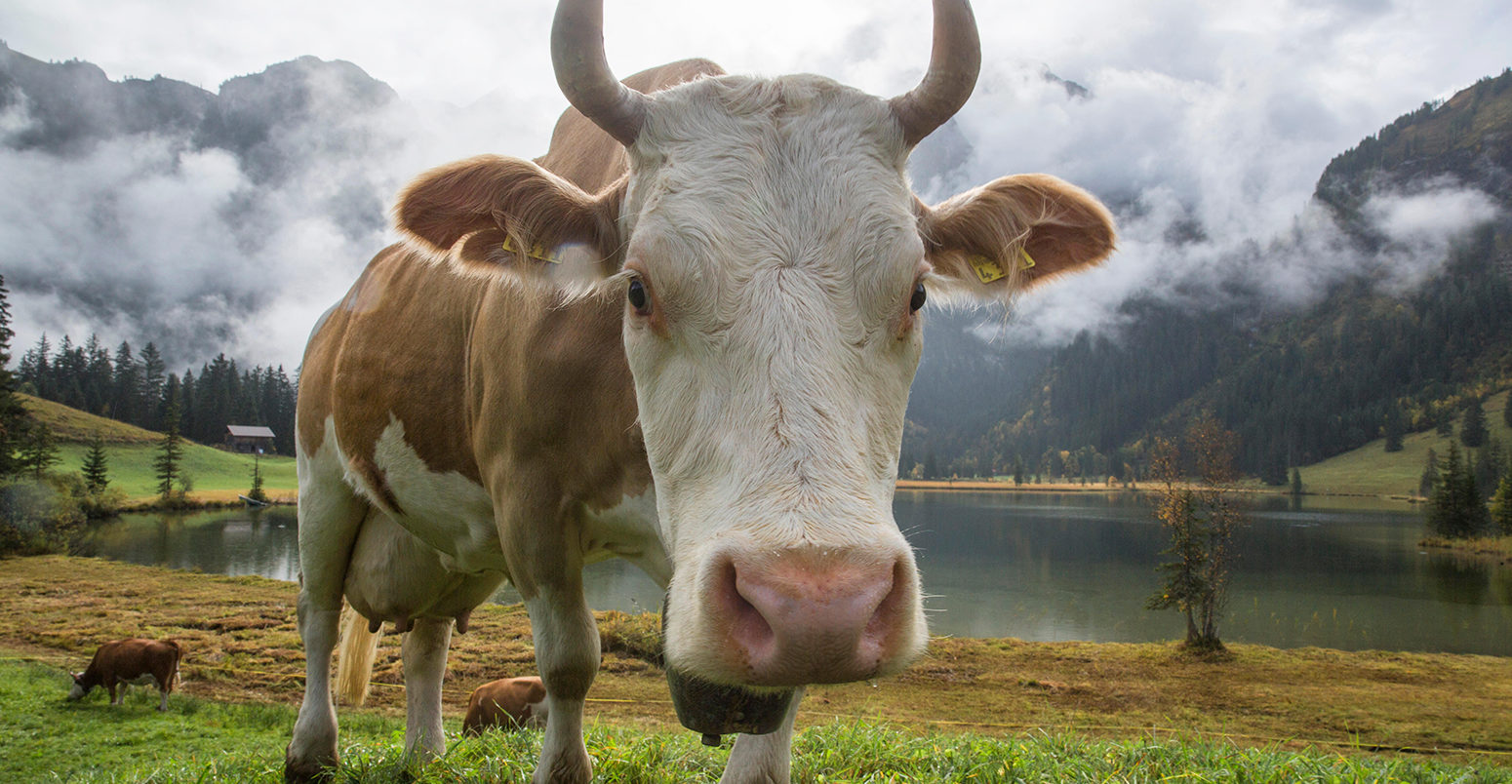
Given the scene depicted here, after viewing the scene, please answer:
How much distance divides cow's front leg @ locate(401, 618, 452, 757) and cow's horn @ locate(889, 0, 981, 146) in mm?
4464

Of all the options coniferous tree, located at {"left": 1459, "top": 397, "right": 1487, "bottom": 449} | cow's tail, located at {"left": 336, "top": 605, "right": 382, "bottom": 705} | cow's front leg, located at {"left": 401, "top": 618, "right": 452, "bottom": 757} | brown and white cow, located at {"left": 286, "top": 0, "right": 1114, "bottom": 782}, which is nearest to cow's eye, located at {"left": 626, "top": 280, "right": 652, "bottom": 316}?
brown and white cow, located at {"left": 286, "top": 0, "right": 1114, "bottom": 782}

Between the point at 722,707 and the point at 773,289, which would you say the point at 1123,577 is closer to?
the point at 722,707

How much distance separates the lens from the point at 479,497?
3.75 m

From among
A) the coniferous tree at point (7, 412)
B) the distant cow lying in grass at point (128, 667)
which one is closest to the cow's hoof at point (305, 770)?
the distant cow lying in grass at point (128, 667)

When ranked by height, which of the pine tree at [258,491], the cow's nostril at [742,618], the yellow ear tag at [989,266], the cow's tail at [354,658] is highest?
the yellow ear tag at [989,266]

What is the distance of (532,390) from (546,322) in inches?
10.8

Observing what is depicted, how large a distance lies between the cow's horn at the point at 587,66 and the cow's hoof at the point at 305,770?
417cm

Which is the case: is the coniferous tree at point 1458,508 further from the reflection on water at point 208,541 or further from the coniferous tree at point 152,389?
the coniferous tree at point 152,389

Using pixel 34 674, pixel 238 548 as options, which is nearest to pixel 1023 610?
pixel 34 674

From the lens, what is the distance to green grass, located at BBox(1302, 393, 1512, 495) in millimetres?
153125

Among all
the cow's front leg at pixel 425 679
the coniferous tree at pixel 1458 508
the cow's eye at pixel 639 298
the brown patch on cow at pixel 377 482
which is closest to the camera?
the cow's eye at pixel 639 298

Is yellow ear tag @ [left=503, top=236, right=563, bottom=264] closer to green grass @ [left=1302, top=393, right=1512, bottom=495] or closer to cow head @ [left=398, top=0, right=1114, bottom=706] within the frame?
cow head @ [left=398, top=0, right=1114, bottom=706]

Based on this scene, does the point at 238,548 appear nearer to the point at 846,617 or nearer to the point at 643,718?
the point at 643,718

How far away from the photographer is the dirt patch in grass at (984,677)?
22.1 metres
